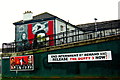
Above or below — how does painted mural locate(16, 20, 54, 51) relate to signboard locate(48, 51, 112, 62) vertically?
above

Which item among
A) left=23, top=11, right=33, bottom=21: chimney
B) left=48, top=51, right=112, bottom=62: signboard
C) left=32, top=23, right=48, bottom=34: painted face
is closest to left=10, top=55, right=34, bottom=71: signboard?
left=48, top=51, right=112, bottom=62: signboard

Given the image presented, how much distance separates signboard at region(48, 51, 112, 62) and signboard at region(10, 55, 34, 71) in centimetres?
250

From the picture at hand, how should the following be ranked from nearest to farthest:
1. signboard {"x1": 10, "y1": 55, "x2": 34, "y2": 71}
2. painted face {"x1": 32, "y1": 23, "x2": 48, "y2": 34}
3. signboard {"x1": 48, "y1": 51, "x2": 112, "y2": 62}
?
signboard {"x1": 48, "y1": 51, "x2": 112, "y2": 62} → signboard {"x1": 10, "y1": 55, "x2": 34, "y2": 71} → painted face {"x1": 32, "y1": 23, "x2": 48, "y2": 34}

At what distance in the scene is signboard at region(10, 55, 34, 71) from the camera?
21675mm

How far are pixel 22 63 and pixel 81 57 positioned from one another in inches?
288

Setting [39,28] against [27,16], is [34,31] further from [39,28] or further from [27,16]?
[27,16]

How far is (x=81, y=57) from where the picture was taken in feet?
60.9

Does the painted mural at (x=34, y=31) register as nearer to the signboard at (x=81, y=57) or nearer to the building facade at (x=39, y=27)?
→ the building facade at (x=39, y=27)

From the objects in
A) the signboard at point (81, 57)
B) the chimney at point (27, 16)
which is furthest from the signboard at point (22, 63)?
the chimney at point (27, 16)

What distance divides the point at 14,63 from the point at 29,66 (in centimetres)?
239

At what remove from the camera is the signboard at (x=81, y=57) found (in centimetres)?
1748

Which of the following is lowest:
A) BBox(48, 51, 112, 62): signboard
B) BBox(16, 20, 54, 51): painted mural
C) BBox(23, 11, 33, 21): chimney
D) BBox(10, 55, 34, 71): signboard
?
BBox(10, 55, 34, 71): signboard

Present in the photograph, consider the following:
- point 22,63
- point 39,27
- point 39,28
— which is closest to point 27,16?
point 39,27

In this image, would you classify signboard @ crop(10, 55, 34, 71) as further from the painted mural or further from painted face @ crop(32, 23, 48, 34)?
painted face @ crop(32, 23, 48, 34)
